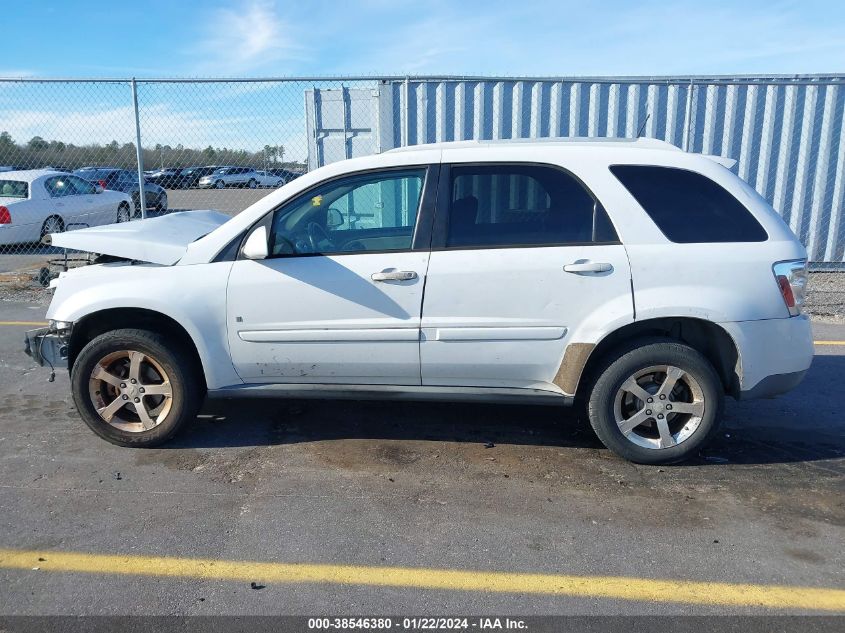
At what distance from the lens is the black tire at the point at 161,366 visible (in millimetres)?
4137

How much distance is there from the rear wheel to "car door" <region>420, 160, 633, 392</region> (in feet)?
36.4

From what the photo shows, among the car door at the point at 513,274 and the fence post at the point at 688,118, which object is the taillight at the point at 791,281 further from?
the fence post at the point at 688,118

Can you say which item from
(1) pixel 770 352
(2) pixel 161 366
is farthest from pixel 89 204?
(1) pixel 770 352

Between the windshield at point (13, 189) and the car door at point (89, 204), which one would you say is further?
the car door at point (89, 204)

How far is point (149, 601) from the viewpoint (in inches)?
112

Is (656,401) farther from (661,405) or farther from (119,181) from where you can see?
(119,181)

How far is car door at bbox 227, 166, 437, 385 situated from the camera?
396cm

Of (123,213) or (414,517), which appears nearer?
(414,517)

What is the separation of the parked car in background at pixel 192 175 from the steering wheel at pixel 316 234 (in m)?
5.62

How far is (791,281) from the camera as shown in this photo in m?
3.83

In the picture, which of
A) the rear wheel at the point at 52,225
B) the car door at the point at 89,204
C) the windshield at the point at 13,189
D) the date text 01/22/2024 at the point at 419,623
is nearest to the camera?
the date text 01/22/2024 at the point at 419,623

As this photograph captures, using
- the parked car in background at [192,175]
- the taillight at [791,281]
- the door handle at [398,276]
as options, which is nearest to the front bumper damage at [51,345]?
the door handle at [398,276]

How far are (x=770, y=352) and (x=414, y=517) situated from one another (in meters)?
2.18

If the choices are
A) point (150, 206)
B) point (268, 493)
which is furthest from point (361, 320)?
point (150, 206)
